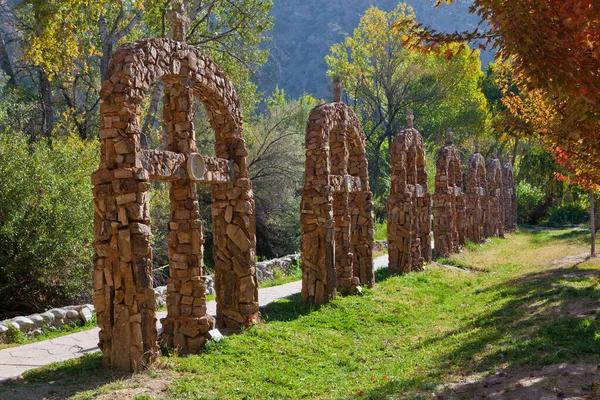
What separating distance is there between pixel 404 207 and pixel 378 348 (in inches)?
287

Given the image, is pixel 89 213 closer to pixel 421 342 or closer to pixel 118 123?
pixel 118 123

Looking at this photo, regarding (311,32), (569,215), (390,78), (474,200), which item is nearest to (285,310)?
(474,200)

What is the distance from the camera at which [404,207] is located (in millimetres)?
16031

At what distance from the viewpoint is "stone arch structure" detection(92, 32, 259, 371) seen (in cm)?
688

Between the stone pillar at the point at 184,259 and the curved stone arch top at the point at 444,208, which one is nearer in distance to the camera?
the stone pillar at the point at 184,259

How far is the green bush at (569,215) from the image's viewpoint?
39.5 meters

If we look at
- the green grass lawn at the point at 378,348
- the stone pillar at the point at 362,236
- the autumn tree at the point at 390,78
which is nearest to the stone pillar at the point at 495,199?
the autumn tree at the point at 390,78

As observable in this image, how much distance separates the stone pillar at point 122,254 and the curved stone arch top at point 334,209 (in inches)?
192

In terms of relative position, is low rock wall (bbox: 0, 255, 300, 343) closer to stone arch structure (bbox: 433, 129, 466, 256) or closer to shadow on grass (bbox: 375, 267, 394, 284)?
shadow on grass (bbox: 375, 267, 394, 284)

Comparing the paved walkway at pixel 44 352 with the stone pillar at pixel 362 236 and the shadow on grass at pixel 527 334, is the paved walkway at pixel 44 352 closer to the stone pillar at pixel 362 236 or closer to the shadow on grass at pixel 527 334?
the shadow on grass at pixel 527 334

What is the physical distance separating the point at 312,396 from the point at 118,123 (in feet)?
12.3

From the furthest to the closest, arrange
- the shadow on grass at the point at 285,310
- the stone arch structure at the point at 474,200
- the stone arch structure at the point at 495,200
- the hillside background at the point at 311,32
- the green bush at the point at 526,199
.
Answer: the hillside background at the point at 311,32, the green bush at the point at 526,199, the stone arch structure at the point at 495,200, the stone arch structure at the point at 474,200, the shadow on grass at the point at 285,310

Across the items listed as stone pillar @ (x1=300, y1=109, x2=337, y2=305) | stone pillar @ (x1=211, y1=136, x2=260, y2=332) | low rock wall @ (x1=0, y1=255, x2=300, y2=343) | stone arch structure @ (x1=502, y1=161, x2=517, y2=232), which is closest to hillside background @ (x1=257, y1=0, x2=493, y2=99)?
stone arch structure @ (x1=502, y1=161, x2=517, y2=232)

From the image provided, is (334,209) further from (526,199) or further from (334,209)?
(526,199)
